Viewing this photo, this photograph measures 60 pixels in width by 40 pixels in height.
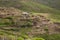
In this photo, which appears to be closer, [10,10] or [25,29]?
[25,29]

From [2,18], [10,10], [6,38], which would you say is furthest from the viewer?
[10,10]

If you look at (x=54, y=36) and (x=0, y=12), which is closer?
(x=54, y=36)

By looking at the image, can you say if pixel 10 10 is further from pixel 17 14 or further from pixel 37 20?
pixel 37 20

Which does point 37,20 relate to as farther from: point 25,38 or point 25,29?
point 25,38

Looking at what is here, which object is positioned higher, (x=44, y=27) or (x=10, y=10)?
(x=10, y=10)

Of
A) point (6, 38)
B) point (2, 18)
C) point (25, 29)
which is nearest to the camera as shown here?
point (6, 38)

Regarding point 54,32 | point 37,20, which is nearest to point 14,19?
point 37,20

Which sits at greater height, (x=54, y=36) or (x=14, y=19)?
(x=14, y=19)

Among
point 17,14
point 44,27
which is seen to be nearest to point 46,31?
point 44,27

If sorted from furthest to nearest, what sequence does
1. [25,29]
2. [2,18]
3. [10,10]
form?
[10,10] < [2,18] < [25,29]
